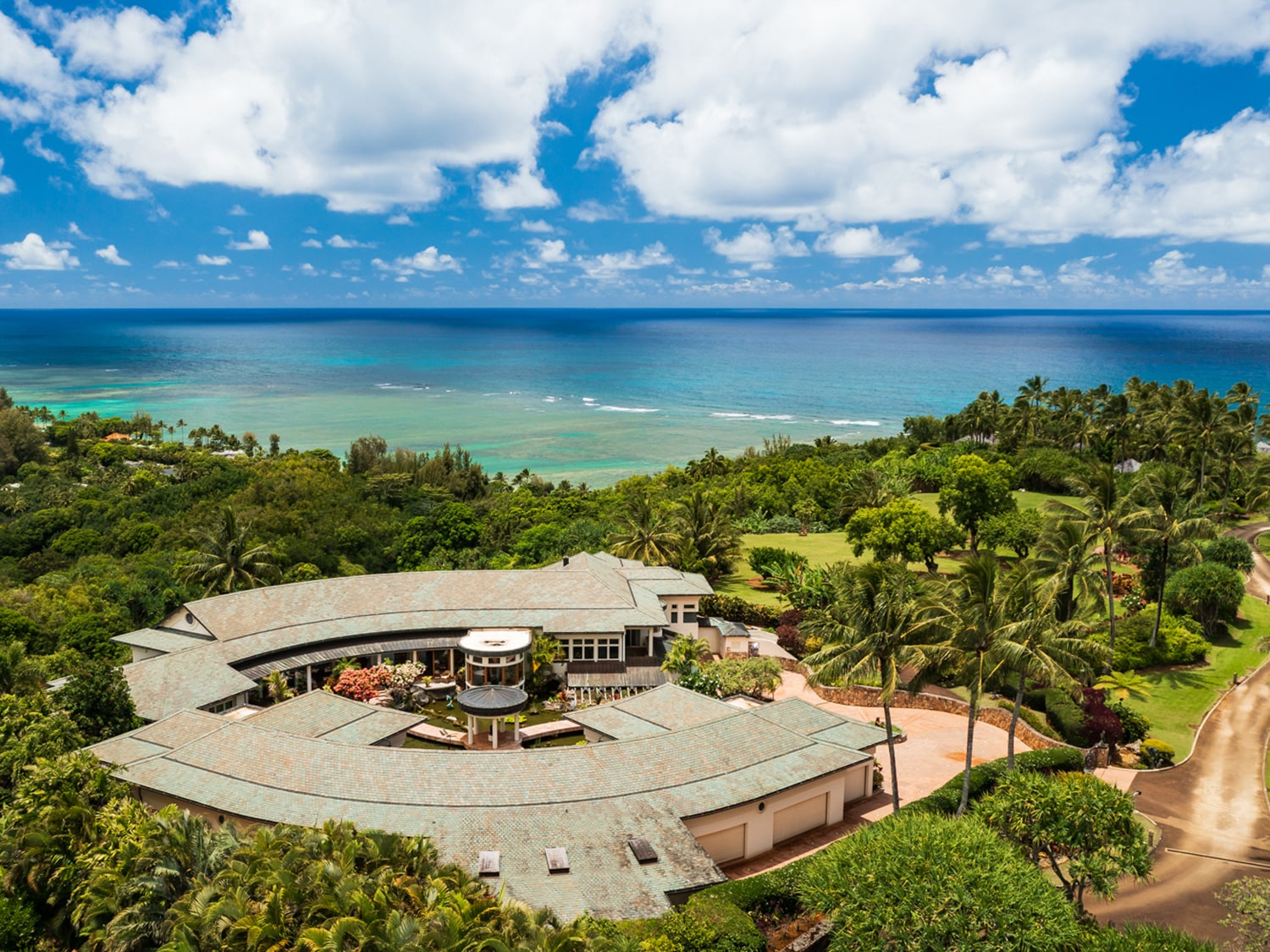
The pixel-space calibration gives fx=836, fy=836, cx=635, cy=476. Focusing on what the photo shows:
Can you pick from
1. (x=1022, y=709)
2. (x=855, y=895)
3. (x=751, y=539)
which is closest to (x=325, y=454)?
(x=751, y=539)

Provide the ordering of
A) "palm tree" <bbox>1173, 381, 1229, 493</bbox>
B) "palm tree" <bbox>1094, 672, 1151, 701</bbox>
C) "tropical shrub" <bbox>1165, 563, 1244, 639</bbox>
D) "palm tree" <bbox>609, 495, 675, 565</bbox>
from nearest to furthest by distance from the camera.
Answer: "palm tree" <bbox>1094, 672, 1151, 701</bbox>, "tropical shrub" <bbox>1165, 563, 1244, 639</bbox>, "palm tree" <bbox>609, 495, 675, 565</bbox>, "palm tree" <bbox>1173, 381, 1229, 493</bbox>

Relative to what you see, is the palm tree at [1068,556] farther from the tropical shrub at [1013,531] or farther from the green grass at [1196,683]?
the tropical shrub at [1013,531]

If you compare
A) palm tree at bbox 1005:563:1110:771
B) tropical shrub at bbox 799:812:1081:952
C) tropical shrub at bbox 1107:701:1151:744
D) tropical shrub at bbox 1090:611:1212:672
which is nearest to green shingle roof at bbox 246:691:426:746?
tropical shrub at bbox 799:812:1081:952

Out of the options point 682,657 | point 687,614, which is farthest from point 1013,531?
point 682,657

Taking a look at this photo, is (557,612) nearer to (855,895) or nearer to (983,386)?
(855,895)

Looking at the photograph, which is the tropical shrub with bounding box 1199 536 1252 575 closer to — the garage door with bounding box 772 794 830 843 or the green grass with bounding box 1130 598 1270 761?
the green grass with bounding box 1130 598 1270 761

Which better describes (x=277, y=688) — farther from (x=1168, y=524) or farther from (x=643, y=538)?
(x=1168, y=524)

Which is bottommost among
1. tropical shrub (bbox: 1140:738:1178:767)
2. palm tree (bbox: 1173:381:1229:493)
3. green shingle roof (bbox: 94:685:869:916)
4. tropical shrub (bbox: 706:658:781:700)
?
tropical shrub (bbox: 1140:738:1178:767)

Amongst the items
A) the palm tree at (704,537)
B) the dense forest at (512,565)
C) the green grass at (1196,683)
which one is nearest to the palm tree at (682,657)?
the dense forest at (512,565)
